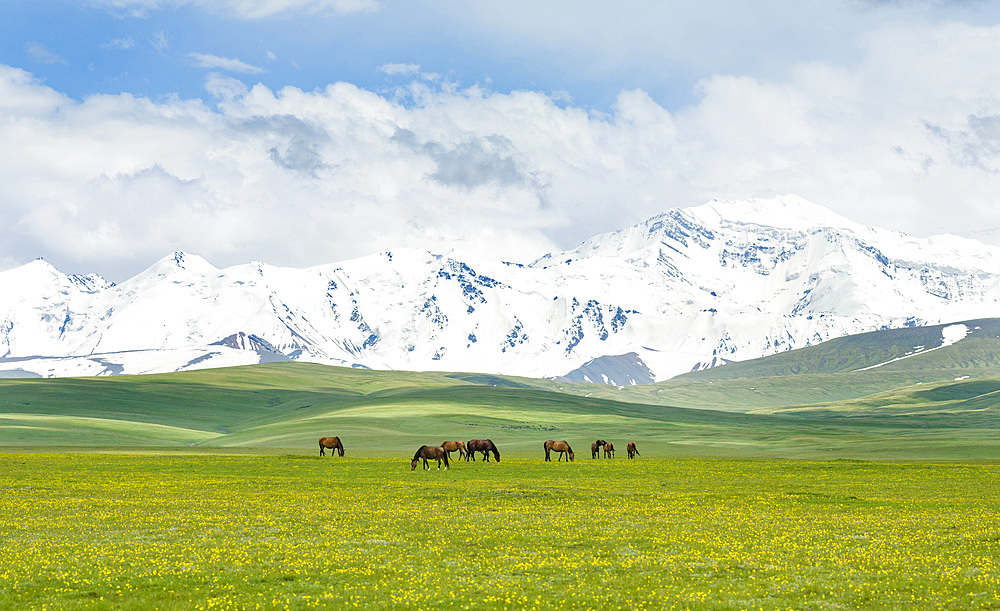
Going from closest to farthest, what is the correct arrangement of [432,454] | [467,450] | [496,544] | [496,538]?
[496,544], [496,538], [432,454], [467,450]

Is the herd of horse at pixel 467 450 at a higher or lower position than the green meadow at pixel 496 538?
higher

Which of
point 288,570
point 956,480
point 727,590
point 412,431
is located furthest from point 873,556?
point 412,431

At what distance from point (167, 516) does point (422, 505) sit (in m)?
11.7

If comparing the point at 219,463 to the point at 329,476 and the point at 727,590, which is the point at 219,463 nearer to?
the point at 329,476

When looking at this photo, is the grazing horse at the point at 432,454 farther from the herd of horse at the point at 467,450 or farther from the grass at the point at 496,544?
the grass at the point at 496,544

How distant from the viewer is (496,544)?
33250mm

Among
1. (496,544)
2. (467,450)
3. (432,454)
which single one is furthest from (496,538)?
(467,450)

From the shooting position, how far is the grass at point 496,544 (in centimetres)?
2505

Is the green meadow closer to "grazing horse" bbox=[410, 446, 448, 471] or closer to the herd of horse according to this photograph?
"grazing horse" bbox=[410, 446, 448, 471]

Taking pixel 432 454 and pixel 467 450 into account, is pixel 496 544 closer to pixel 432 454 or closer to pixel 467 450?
pixel 432 454

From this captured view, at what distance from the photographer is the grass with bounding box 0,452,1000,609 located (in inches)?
986

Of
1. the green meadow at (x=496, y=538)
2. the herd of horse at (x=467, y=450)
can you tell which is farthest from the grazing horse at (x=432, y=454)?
the green meadow at (x=496, y=538)

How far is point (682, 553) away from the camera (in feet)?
102

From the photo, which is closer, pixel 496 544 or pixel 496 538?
pixel 496 544
